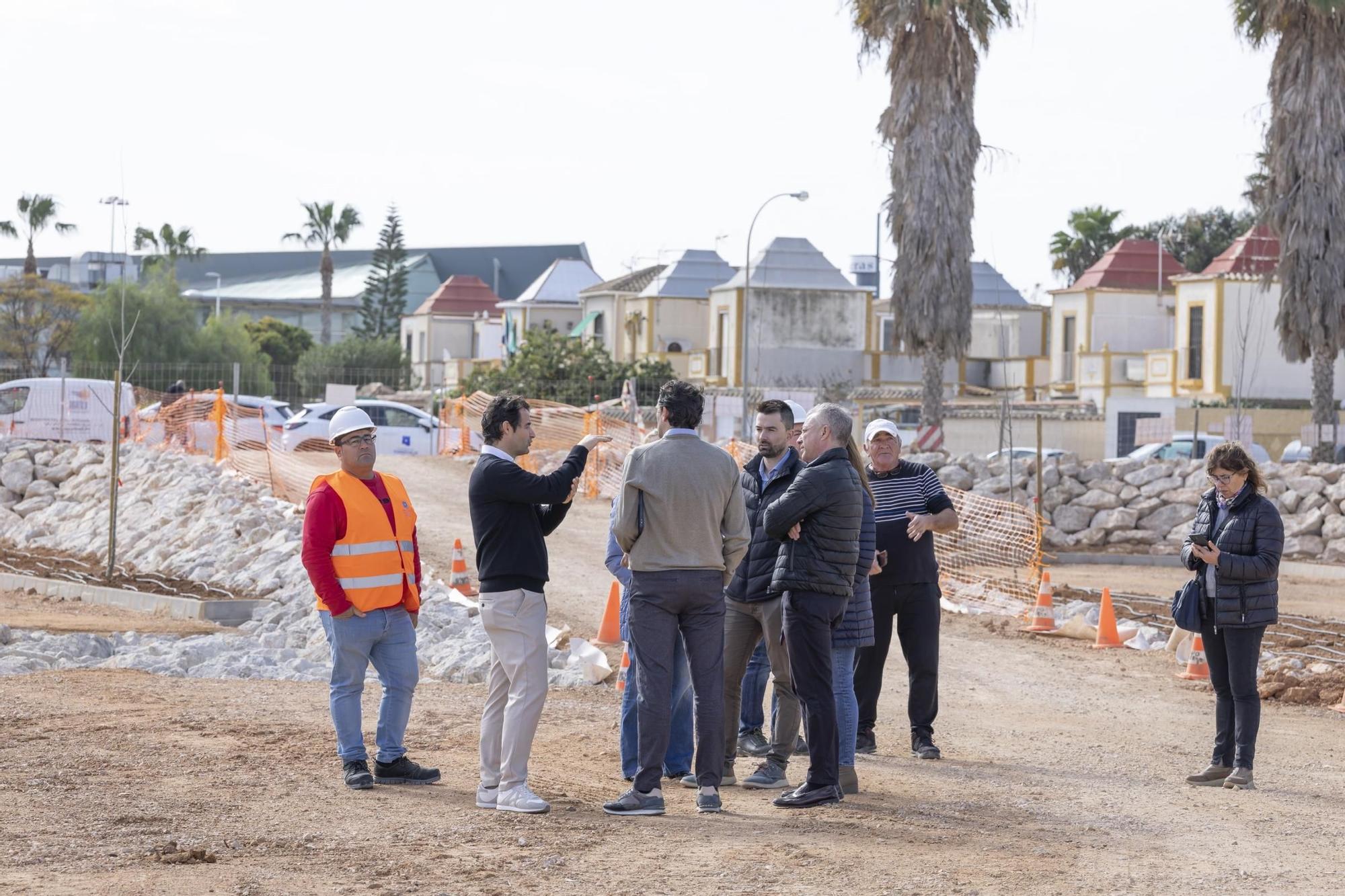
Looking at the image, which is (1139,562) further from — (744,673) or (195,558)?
(744,673)

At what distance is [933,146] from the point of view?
31.6 meters

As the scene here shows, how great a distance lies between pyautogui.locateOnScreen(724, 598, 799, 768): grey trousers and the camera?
821cm

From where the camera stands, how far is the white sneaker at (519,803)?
7395 mm

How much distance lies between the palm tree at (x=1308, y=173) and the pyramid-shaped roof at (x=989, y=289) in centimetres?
2893

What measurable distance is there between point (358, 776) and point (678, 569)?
1975mm

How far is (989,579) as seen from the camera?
19.9 metres

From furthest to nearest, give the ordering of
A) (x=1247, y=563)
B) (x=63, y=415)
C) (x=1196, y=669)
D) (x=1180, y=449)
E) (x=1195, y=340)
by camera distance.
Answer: (x=1195, y=340), (x=1180, y=449), (x=63, y=415), (x=1196, y=669), (x=1247, y=563)

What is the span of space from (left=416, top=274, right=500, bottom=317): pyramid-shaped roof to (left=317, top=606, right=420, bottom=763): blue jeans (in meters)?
70.8

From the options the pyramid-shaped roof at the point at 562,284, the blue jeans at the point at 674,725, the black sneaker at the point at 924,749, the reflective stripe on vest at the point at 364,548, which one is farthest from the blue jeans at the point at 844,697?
the pyramid-shaped roof at the point at 562,284

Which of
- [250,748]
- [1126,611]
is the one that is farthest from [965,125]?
[250,748]

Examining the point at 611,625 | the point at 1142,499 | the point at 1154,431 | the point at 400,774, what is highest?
the point at 1154,431

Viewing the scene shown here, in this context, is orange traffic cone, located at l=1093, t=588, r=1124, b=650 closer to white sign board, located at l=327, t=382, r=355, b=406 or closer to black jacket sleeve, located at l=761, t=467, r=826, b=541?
black jacket sleeve, located at l=761, t=467, r=826, b=541

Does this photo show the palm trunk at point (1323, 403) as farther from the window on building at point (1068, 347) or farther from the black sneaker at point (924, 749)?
the black sneaker at point (924, 749)

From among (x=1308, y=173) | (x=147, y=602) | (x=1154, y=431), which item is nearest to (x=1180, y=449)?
(x=1154, y=431)
